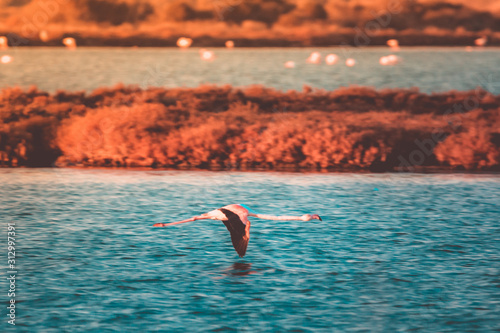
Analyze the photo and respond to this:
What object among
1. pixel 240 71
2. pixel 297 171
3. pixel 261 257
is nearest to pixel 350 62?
pixel 240 71

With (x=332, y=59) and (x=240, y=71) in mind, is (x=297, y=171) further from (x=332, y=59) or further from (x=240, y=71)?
(x=332, y=59)

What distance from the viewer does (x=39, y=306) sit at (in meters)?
14.4

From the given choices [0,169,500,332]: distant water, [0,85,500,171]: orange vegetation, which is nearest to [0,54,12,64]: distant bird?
[0,85,500,171]: orange vegetation

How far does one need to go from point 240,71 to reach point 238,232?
5753 centimetres

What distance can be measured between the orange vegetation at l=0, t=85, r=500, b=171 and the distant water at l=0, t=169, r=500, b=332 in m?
3.44

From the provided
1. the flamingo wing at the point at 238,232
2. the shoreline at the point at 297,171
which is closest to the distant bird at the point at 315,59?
the shoreline at the point at 297,171

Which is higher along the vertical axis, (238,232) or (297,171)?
(297,171)

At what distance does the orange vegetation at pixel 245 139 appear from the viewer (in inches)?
1238

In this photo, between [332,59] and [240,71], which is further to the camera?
[332,59]

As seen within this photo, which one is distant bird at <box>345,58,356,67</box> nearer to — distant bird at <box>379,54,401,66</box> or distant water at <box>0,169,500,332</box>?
distant bird at <box>379,54,401,66</box>

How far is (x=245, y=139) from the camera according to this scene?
32.3 metres

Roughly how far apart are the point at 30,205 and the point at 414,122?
16.9m

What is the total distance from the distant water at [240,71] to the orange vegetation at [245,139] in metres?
17.7

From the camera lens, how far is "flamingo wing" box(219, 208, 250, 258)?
1534 cm
